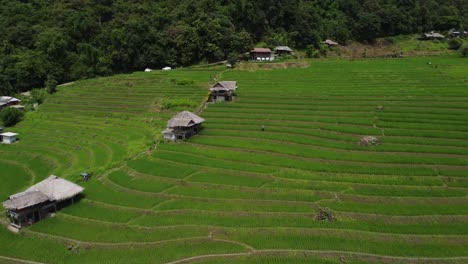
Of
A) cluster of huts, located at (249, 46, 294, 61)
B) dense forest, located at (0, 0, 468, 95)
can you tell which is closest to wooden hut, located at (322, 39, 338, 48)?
dense forest, located at (0, 0, 468, 95)

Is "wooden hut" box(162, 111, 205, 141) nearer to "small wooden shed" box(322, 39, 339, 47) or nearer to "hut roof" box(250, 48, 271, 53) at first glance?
"hut roof" box(250, 48, 271, 53)

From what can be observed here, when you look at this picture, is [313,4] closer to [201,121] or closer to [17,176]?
[201,121]

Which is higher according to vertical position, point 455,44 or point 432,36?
point 432,36

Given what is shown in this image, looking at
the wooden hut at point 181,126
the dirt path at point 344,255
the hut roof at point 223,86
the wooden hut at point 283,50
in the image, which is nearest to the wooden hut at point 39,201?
the dirt path at point 344,255

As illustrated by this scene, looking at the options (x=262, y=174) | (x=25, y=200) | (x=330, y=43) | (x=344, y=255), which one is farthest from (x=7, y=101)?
(x=330, y=43)

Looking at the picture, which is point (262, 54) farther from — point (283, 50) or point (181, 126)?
point (181, 126)

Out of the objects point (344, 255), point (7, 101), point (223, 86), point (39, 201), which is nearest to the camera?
point (344, 255)
